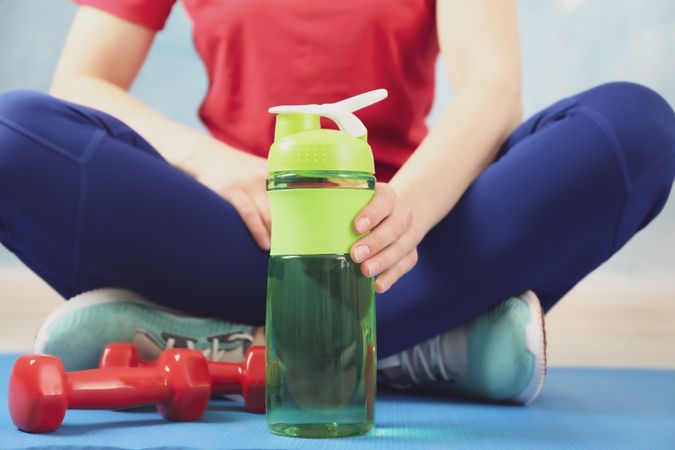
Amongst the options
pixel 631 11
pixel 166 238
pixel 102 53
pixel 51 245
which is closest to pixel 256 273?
pixel 166 238

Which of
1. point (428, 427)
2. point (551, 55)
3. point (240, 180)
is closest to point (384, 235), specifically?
point (428, 427)

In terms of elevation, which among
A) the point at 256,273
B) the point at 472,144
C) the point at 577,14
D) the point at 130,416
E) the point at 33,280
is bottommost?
the point at 33,280

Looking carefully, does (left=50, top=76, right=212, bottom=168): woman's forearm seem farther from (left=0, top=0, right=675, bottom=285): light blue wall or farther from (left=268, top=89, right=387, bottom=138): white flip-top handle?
(left=0, top=0, right=675, bottom=285): light blue wall

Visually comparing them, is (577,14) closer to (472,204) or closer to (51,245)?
(472,204)

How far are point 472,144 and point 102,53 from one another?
50 centimetres

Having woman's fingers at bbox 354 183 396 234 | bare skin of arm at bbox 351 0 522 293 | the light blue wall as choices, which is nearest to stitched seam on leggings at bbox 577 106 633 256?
bare skin of arm at bbox 351 0 522 293

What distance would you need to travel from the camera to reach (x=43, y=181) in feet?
2.87

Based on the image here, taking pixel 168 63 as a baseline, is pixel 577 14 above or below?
above

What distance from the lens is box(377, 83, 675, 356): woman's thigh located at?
36.4 inches

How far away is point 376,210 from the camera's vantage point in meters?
0.69

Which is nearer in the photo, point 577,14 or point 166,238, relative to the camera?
point 166,238

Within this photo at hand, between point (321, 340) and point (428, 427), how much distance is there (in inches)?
6.4

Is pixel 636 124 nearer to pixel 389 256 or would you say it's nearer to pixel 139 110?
pixel 389 256

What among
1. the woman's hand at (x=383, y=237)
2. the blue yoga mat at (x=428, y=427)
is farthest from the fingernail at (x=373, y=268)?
the blue yoga mat at (x=428, y=427)
